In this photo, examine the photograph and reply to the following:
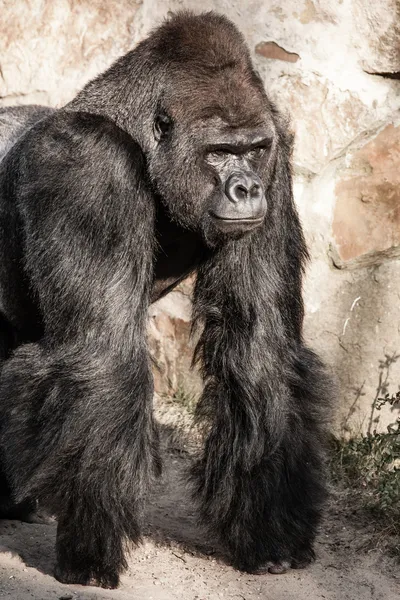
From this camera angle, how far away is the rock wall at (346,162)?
4930mm

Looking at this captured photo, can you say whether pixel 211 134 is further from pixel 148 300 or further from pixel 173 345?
pixel 173 345

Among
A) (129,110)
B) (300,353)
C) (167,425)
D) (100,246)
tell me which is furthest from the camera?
(167,425)

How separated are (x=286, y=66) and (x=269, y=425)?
1.81 meters

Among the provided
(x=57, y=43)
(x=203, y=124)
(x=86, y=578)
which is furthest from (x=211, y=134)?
(x=57, y=43)

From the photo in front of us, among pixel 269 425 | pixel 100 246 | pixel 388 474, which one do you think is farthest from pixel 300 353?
pixel 100 246

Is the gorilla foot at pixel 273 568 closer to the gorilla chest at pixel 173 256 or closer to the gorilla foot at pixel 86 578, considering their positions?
the gorilla foot at pixel 86 578

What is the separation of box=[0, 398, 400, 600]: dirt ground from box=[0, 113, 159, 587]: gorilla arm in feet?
0.51

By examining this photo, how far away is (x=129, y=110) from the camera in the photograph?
13.2ft

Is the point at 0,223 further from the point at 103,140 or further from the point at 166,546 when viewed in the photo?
the point at 166,546

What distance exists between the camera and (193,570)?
4.17 meters

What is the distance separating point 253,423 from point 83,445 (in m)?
0.70

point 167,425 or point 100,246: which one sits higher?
point 100,246

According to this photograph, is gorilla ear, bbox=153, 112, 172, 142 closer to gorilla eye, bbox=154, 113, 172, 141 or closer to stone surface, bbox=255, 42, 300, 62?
gorilla eye, bbox=154, 113, 172, 141

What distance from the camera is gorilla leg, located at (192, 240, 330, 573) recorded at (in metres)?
4.08
